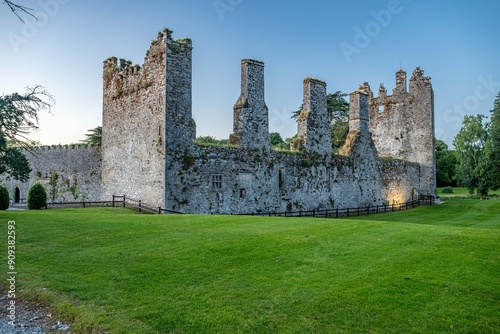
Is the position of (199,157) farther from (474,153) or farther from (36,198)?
(474,153)

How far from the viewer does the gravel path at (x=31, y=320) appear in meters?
6.99

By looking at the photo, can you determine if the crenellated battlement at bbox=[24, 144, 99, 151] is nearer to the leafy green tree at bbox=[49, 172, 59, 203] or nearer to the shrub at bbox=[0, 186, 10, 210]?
the leafy green tree at bbox=[49, 172, 59, 203]

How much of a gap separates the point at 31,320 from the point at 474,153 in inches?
2419

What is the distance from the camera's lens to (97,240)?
12398 mm

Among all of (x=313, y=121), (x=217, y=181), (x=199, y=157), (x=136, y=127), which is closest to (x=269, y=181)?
(x=217, y=181)

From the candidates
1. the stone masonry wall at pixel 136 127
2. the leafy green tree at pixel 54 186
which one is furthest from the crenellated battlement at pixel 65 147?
the stone masonry wall at pixel 136 127

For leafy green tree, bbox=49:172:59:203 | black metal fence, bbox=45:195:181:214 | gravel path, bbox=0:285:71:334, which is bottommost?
gravel path, bbox=0:285:71:334

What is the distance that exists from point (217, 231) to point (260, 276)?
4.92 metres

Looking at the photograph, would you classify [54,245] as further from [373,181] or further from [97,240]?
[373,181]

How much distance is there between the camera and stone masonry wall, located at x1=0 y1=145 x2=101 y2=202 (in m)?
30.5

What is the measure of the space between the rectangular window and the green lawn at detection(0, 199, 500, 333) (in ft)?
32.2

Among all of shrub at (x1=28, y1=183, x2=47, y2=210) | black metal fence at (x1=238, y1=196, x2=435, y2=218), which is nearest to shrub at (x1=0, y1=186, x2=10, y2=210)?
shrub at (x1=28, y1=183, x2=47, y2=210)

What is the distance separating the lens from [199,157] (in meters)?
23.1

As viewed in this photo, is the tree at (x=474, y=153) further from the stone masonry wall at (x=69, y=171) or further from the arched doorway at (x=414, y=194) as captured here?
the stone masonry wall at (x=69, y=171)
